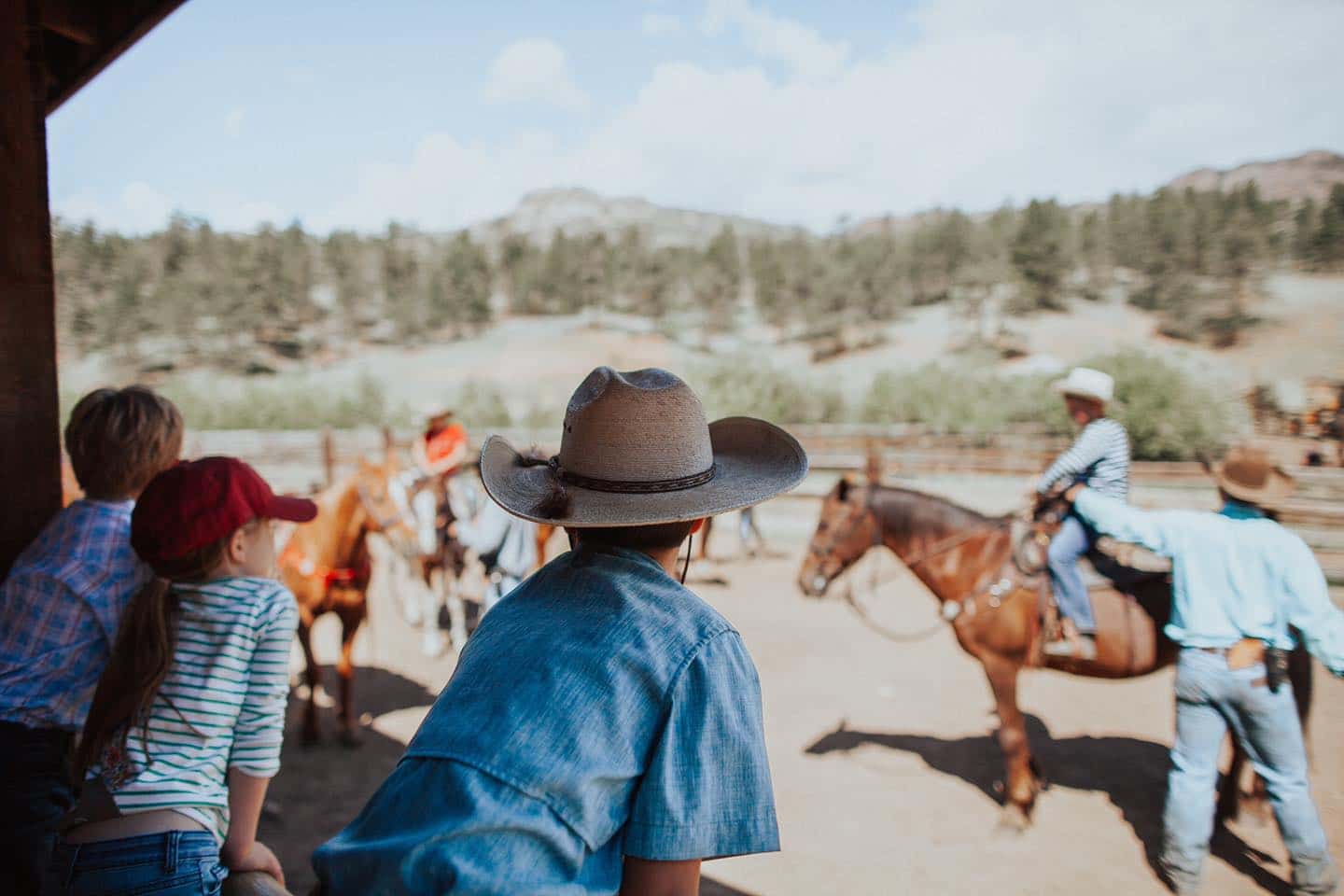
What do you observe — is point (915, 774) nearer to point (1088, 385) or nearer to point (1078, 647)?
point (1078, 647)

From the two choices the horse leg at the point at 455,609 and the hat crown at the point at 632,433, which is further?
the horse leg at the point at 455,609

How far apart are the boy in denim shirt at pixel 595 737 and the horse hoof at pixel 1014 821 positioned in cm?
451

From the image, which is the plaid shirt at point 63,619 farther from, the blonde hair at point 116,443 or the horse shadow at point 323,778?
the horse shadow at point 323,778

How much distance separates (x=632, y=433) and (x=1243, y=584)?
394 cm

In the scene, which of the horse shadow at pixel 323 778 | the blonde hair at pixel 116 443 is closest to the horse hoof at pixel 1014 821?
the horse shadow at pixel 323 778

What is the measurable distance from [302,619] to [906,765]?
4749 millimetres

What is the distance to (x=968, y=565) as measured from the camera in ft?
17.9

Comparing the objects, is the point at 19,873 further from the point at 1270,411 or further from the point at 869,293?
the point at 869,293

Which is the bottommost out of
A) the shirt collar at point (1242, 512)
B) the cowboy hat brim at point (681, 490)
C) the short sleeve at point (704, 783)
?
the shirt collar at point (1242, 512)

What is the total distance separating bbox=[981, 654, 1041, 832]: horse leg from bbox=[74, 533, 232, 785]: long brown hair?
191 inches

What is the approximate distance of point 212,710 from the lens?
1745mm

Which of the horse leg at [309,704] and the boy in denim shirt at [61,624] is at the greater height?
the boy in denim shirt at [61,624]

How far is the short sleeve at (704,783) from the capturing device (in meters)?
1.10

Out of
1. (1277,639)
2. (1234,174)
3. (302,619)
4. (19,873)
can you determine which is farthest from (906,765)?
(1234,174)
